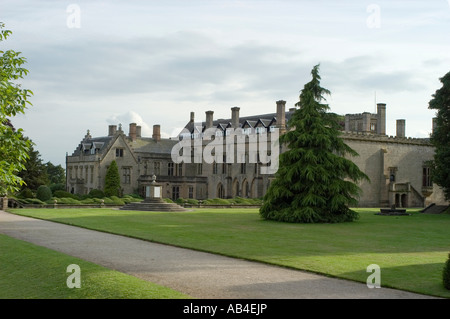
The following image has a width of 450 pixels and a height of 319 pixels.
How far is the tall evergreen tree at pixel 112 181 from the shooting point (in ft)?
191

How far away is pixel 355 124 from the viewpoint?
63938mm

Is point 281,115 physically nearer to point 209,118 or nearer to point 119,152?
point 209,118

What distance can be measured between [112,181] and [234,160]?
45.4 feet

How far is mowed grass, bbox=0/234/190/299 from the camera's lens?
9656 millimetres

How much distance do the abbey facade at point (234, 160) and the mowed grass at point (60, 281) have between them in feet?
133

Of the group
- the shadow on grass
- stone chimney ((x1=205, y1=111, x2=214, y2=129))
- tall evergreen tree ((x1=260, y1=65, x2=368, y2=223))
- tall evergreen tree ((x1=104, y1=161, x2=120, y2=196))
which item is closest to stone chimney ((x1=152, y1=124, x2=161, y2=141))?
Result: stone chimney ((x1=205, y1=111, x2=214, y2=129))

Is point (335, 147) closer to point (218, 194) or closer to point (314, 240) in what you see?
point (314, 240)

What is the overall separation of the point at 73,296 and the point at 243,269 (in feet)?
12.9

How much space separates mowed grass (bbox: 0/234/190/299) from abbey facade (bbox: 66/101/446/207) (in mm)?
40549

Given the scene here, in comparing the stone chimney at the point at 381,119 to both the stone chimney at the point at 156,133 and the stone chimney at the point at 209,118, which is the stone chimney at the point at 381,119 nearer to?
the stone chimney at the point at 209,118

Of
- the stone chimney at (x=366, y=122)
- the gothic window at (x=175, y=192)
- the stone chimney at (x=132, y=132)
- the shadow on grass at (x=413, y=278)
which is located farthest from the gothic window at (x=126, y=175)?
the shadow on grass at (x=413, y=278)

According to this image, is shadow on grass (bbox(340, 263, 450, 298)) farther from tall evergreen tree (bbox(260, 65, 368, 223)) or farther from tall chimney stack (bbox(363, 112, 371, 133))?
tall chimney stack (bbox(363, 112, 371, 133))

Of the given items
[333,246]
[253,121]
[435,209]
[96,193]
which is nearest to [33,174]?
[96,193]
